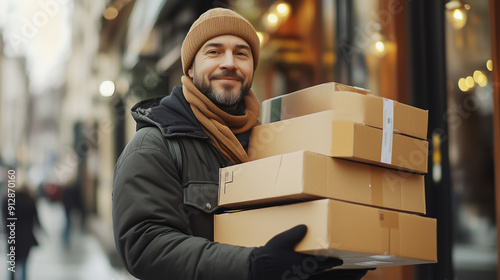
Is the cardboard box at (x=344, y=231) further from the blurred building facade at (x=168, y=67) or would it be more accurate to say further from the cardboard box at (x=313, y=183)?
the blurred building facade at (x=168, y=67)

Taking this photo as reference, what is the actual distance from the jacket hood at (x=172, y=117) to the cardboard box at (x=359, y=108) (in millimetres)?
392

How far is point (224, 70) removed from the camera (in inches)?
92.3

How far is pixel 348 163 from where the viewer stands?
2.05 m

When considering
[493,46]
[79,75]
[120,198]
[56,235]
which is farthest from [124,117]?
[120,198]

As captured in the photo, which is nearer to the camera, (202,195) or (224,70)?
(202,195)

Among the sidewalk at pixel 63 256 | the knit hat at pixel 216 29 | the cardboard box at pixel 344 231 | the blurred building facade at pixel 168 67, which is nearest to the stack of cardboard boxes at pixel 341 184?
the cardboard box at pixel 344 231

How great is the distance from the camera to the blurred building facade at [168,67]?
409cm

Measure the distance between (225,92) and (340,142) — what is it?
52 centimetres

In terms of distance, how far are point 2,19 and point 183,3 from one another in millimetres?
1648

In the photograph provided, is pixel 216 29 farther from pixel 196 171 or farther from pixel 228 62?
pixel 196 171

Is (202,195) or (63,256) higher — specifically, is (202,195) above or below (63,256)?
above

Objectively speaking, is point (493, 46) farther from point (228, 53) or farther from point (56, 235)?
point (56, 235)

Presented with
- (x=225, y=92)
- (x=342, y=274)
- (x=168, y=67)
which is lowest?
(x=342, y=274)

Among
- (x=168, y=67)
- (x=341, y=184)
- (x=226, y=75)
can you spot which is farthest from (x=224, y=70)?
(x=168, y=67)
